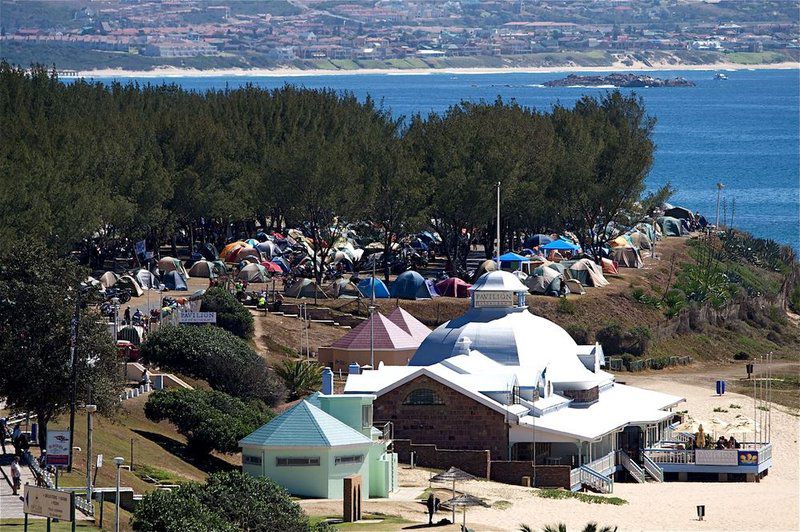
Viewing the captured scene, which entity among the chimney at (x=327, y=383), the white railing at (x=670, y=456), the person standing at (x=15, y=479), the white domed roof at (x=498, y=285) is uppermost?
the white domed roof at (x=498, y=285)

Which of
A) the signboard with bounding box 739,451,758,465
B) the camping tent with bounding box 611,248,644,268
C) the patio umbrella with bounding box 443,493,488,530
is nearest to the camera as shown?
the patio umbrella with bounding box 443,493,488,530

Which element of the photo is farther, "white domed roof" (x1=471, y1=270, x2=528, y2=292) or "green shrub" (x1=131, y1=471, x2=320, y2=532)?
"white domed roof" (x1=471, y1=270, x2=528, y2=292)

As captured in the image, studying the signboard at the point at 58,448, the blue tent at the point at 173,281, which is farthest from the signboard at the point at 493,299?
the blue tent at the point at 173,281

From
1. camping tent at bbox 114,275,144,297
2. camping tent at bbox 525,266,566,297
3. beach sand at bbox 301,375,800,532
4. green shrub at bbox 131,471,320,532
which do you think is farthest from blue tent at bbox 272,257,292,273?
green shrub at bbox 131,471,320,532

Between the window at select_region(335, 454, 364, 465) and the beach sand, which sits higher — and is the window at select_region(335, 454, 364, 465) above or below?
above

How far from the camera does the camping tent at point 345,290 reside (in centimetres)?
9012

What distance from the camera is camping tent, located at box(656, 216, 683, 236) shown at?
127875mm

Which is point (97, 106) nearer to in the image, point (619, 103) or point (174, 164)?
point (174, 164)

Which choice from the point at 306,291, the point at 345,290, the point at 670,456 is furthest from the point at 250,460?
the point at 345,290

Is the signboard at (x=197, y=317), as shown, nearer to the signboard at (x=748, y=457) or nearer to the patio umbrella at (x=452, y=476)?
the patio umbrella at (x=452, y=476)

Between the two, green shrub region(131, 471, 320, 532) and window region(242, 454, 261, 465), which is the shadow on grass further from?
green shrub region(131, 471, 320, 532)

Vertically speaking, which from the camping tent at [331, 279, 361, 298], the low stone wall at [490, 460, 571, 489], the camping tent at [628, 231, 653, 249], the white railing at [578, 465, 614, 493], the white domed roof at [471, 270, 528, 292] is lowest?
the camping tent at [628, 231, 653, 249]

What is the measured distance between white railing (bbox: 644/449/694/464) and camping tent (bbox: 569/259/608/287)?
32387 millimetres

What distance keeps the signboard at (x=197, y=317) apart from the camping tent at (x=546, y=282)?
21488 mm
